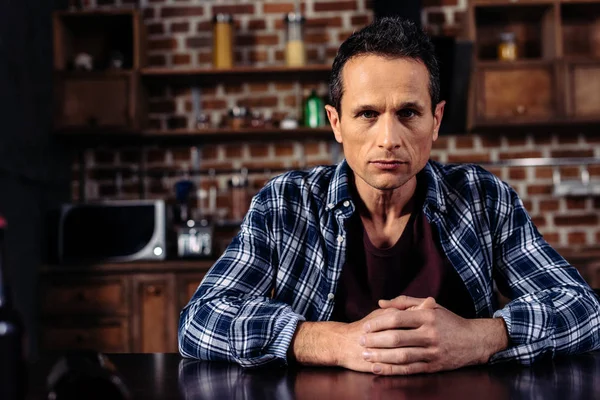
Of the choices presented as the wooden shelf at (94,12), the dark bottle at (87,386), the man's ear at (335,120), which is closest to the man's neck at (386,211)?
the man's ear at (335,120)

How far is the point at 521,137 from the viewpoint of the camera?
354 cm

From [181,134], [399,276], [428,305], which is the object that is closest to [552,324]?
[428,305]

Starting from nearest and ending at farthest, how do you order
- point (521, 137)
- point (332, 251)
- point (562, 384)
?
point (562, 384)
point (332, 251)
point (521, 137)

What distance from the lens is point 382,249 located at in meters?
1.43

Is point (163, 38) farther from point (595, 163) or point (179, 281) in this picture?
point (595, 163)

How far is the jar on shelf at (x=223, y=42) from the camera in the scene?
3410mm

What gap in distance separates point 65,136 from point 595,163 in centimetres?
282

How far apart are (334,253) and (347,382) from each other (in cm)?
54

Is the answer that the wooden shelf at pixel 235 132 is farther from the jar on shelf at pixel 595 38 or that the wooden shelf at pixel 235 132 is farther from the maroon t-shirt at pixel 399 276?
the maroon t-shirt at pixel 399 276

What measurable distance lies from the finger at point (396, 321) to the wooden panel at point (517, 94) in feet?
7.93

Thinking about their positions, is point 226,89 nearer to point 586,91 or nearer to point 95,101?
point 95,101

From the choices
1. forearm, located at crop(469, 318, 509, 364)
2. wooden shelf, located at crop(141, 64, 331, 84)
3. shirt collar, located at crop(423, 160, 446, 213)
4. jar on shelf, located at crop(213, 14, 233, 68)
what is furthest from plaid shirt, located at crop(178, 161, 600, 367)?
jar on shelf, located at crop(213, 14, 233, 68)

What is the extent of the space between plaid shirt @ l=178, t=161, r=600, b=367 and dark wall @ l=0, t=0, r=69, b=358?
1.74 m

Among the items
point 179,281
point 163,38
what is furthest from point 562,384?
point 163,38
